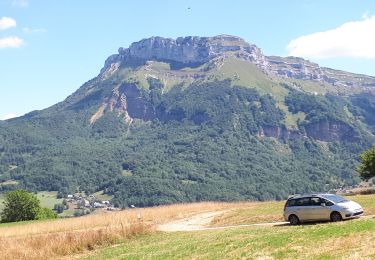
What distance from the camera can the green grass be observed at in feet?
73.4

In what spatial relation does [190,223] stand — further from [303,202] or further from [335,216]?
[335,216]

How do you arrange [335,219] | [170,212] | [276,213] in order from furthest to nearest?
[170,212]
[276,213]
[335,219]

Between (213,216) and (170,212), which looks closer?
(213,216)

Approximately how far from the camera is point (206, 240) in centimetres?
3281

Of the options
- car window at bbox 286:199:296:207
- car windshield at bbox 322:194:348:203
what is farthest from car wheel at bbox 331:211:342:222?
car window at bbox 286:199:296:207

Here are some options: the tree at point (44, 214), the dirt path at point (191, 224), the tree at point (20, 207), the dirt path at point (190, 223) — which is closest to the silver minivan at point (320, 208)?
the dirt path at point (191, 224)

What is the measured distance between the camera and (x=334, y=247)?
73.9 feet

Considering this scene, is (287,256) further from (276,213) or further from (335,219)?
(276,213)

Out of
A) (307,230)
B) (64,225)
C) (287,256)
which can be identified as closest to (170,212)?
(64,225)

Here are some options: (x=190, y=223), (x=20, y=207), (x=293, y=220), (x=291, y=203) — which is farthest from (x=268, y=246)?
(x=20, y=207)

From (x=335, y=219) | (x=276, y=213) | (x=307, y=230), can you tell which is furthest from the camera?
(x=276, y=213)

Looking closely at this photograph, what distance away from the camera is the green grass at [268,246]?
22.4 meters

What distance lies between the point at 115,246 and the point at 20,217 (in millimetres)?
59039

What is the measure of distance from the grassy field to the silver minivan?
4.70 feet
